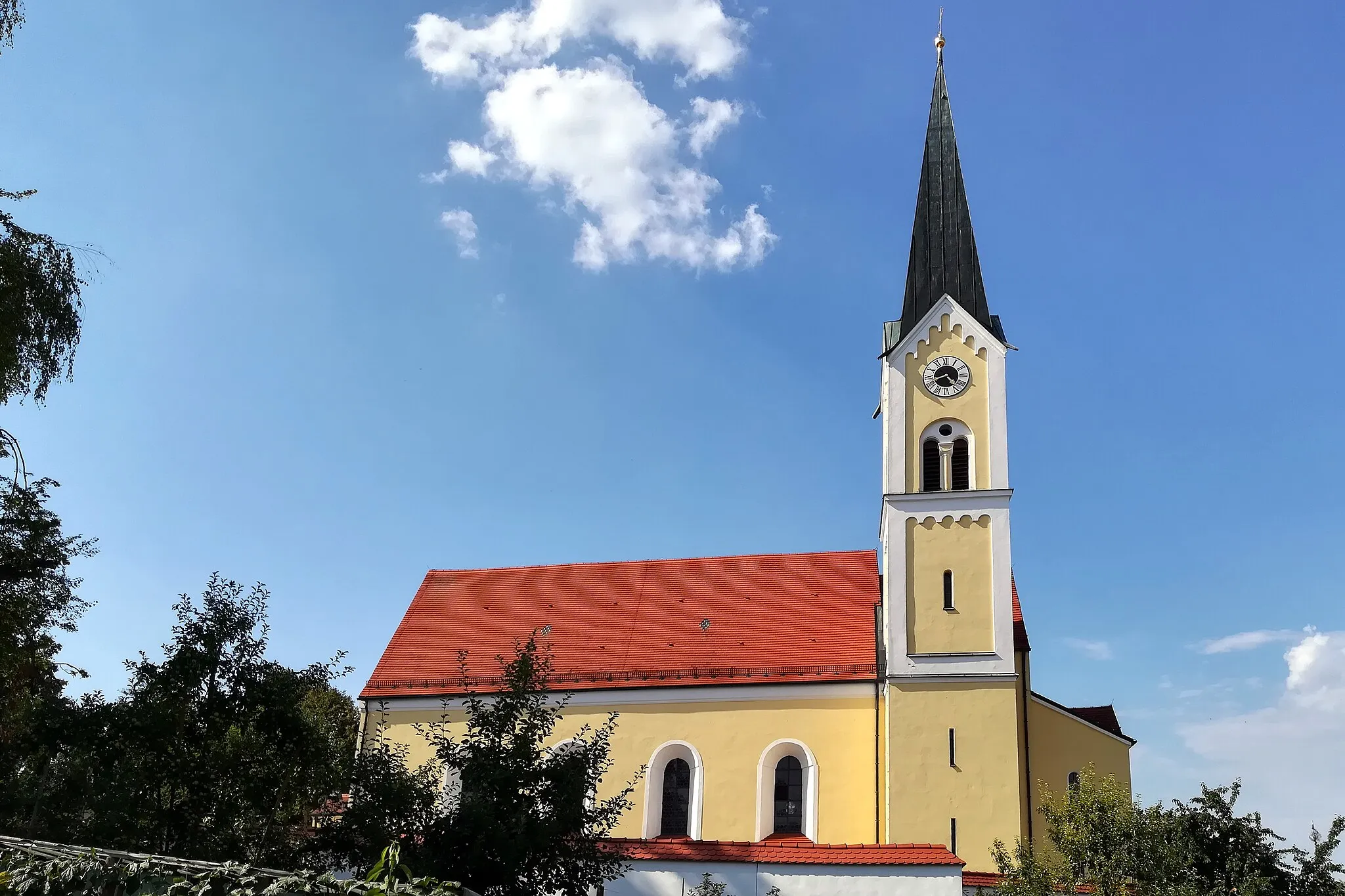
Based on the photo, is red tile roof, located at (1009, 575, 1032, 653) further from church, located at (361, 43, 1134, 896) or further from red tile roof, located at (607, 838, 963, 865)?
red tile roof, located at (607, 838, 963, 865)

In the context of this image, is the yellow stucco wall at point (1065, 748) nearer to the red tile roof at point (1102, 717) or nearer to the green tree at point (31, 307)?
the red tile roof at point (1102, 717)

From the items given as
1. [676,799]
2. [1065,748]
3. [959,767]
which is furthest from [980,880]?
[676,799]

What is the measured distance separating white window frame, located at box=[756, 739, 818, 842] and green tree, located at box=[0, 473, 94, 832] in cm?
1504

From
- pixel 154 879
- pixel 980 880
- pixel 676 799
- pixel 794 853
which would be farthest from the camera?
pixel 676 799

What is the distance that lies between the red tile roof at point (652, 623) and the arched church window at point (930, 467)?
12.6 feet

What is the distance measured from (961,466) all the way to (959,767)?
23.8 feet

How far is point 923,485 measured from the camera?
87.3ft

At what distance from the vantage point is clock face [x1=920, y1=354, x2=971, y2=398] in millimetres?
27297

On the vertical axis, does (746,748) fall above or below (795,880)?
above

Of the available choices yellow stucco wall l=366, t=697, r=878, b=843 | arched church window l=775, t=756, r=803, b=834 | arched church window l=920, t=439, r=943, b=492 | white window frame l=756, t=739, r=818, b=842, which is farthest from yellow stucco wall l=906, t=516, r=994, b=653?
arched church window l=775, t=756, r=803, b=834

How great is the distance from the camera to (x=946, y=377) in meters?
27.5

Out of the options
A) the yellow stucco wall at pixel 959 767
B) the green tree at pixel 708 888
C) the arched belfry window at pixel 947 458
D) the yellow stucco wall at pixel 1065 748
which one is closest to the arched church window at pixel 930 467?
the arched belfry window at pixel 947 458

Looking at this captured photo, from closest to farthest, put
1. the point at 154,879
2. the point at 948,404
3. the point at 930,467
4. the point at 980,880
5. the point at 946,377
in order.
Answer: the point at 154,879 → the point at 980,880 → the point at 930,467 → the point at 948,404 → the point at 946,377

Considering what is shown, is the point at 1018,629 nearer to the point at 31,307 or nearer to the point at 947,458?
the point at 947,458
